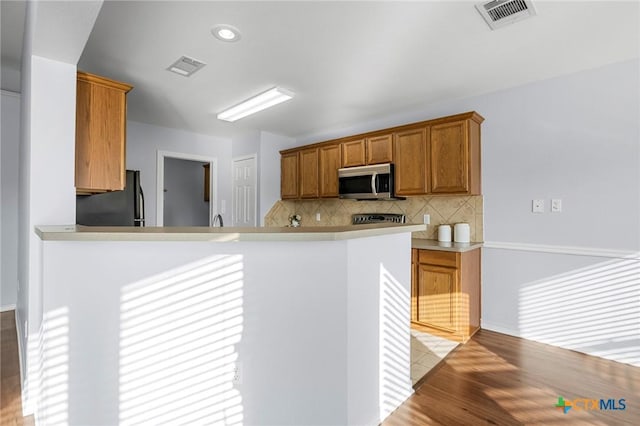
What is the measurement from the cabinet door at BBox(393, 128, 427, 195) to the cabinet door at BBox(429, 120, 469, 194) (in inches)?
4.0

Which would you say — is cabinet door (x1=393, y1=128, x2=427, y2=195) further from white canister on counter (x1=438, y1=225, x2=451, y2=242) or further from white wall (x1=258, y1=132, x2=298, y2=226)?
white wall (x1=258, y1=132, x2=298, y2=226)

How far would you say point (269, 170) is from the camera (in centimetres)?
500

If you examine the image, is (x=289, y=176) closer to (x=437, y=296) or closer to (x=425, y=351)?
(x=437, y=296)

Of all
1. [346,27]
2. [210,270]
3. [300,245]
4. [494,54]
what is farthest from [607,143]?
[210,270]

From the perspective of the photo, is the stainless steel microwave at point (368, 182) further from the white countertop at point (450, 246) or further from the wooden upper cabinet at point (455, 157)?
the white countertop at point (450, 246)

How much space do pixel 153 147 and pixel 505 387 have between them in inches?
192

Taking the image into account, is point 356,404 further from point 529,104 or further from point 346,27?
point 529,104

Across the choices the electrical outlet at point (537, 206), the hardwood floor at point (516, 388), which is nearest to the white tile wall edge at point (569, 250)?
the electrical outlet at point (537, 206)

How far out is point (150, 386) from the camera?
1.48 meters

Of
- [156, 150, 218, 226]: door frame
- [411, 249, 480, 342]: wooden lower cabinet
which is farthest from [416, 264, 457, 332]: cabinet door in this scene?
[156, 150, 218, 226]: door frame

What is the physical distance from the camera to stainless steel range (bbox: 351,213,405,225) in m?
3.95

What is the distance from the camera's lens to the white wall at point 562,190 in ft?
8.33

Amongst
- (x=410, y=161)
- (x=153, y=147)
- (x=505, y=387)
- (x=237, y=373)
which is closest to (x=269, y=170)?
(x=153, y=147)

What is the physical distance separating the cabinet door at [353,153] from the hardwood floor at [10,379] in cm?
363
